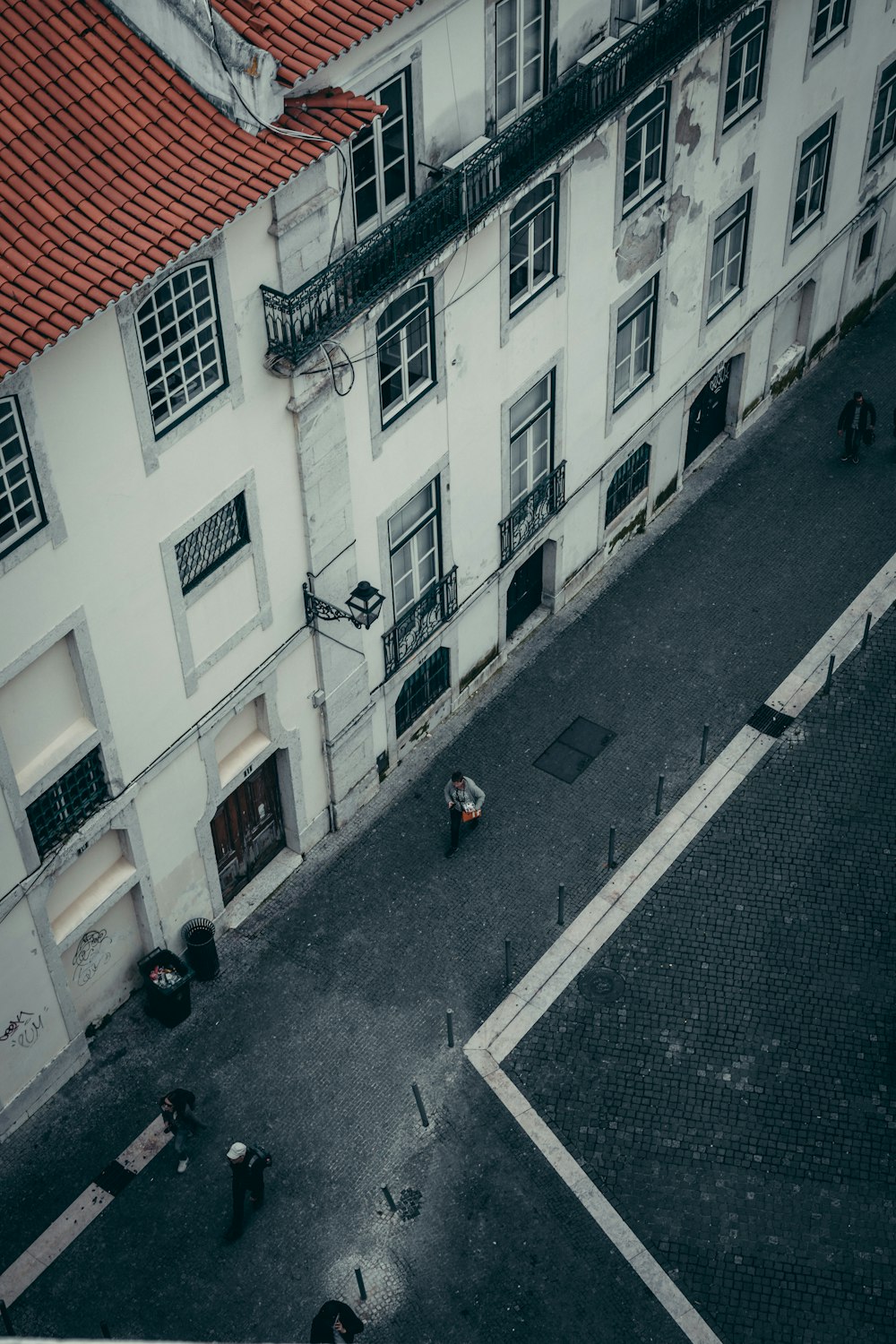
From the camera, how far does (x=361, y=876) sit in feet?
105

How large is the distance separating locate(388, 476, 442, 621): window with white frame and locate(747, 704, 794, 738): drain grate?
7.32 metres

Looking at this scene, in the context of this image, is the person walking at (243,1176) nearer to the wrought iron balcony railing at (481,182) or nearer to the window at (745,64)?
the wrought iron balcony railing at (481,182)

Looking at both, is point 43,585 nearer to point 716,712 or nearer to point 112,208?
point 112,208

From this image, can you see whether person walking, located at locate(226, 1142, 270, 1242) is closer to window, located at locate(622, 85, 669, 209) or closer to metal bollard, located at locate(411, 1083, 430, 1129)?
metal bollard, located at locate(411, 1083, 430, 1129)

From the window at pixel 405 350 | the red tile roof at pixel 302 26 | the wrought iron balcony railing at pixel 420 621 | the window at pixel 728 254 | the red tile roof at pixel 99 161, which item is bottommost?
the wrought iron balcony railing at pixel 420 621

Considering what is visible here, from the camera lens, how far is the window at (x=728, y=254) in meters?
35.7

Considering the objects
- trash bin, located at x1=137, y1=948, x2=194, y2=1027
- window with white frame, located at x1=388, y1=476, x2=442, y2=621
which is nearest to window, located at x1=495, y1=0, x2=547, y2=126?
window with white frame, located at x1=388, y1=476, x2=442, y2=621

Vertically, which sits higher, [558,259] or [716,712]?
[558,259]

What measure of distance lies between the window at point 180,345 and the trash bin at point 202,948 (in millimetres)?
10059

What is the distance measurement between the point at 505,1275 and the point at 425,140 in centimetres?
1747

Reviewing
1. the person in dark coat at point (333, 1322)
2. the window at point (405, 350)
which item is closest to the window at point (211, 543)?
the window at point (405, 350)

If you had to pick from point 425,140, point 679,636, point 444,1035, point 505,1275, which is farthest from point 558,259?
point 505,1275

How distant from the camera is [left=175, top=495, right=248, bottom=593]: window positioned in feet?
84.1

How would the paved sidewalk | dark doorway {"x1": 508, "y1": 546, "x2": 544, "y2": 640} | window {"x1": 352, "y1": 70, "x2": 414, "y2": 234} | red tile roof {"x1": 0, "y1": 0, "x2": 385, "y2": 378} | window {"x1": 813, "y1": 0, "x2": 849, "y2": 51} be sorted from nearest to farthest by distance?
red tile roof {"x1": 0, "y1": 0, "x2": 385, "y2": 378}, window {"x1": 352, "y1": 70, "x2": 414, "y2": 234}, the paved sidewalk, window {"x1": 813, "y1": 0, "x2": 849, "y2": 51}, dark doorway {"x1": 508, "y1": 546, "x2": 544, "y2": 640}
